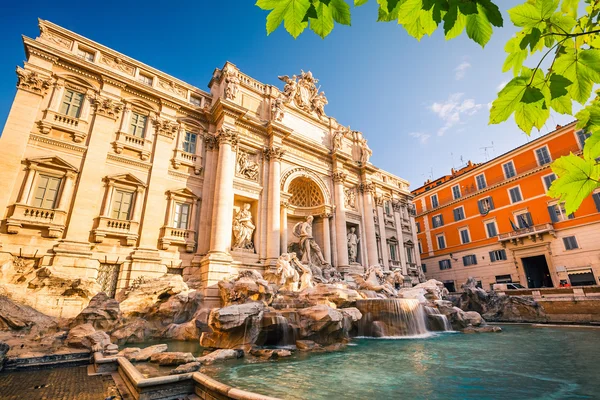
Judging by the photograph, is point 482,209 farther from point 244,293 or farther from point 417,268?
point 244,293

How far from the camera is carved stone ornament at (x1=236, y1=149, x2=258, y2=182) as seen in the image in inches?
648

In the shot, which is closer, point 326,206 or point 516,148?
point 326,206

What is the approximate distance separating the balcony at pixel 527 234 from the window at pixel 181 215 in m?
24.2

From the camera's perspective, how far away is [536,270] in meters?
22.7

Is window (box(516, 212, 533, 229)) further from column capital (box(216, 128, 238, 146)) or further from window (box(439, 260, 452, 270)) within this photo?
column capital (box(216, 128, 238, 146))

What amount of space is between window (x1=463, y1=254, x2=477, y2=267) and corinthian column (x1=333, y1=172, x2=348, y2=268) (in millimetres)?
13996

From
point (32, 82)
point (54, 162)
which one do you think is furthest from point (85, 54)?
point (54, 162)

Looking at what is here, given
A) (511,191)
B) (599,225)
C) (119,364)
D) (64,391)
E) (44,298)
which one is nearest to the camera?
(64,391)

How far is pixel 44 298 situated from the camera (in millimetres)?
9484

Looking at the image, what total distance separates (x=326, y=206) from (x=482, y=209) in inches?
632

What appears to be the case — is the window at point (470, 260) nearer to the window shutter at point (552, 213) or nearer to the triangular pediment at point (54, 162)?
the window shutter at point (552, 213)

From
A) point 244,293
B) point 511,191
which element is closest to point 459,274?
point 511,191

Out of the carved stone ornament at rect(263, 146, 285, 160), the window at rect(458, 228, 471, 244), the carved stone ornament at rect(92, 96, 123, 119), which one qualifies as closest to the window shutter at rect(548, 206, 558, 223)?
the window at rect(458, 228, 471, 244)

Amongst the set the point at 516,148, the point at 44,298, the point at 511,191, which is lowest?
the point at 44,298
